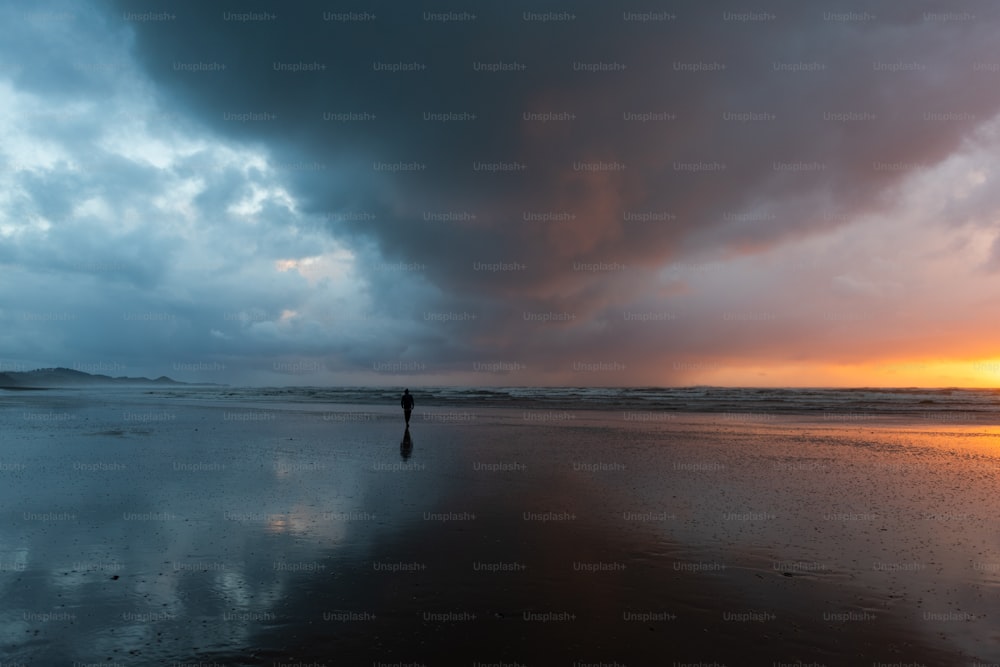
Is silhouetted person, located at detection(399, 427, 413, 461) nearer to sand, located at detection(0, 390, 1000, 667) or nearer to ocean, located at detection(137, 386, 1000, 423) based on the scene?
sand, located at detection(0, 390, 1000, 667)

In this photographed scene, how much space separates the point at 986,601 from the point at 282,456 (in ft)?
71.0

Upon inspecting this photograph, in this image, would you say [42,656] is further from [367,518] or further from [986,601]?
[986,601]

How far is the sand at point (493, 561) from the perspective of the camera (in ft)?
23.6

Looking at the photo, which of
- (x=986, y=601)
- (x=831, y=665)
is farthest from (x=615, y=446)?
(x=831, y=665)

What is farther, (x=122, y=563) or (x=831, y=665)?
(x=122, y=563)

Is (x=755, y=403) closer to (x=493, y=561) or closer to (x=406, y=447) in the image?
(x=406, y=447)

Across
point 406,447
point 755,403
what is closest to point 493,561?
point 406,447

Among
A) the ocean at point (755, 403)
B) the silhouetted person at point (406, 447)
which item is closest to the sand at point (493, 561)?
the silhouetted person at point (406, 447)

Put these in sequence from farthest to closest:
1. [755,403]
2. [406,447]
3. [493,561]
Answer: [755,403]
[406,447]
[493,561]

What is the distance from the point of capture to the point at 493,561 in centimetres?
1027

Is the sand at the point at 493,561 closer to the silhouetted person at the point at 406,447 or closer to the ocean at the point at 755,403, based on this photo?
the silhouetted person at the point at 406,447

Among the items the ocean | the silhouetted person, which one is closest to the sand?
the silhouetted person

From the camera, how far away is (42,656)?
6.69 meters

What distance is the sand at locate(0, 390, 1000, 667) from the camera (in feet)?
23.6
